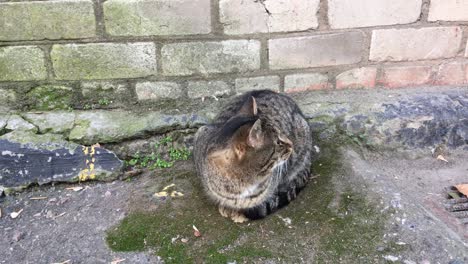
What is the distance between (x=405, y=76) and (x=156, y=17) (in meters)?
2.17

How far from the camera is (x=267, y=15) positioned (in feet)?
11.0

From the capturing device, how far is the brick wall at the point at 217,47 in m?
3.25

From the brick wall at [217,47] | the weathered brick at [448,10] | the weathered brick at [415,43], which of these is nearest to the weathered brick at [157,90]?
the brick wall at [217,47]

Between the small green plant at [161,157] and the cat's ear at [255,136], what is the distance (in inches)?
47.3

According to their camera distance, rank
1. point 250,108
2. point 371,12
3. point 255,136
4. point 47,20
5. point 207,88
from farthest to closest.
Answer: point 207,88
point 371,12
point 47,20
point 250,108
point 255,136

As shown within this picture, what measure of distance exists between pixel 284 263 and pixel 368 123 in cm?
159

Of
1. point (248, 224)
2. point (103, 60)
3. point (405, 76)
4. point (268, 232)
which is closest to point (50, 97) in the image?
point (103, 60)

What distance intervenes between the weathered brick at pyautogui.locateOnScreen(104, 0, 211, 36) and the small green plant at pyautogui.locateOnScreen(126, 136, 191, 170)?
0.88m

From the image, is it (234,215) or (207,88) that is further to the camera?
(207,88)

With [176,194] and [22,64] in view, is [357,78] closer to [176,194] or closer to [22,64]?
[176,194]

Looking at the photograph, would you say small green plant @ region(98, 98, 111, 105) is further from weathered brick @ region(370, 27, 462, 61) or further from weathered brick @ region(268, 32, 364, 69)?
weathered brick @ region(370, 27, 462, 61)

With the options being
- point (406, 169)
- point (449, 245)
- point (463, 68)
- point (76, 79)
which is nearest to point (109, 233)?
point (76, 79)

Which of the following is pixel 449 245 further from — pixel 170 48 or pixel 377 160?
pixel 170 48

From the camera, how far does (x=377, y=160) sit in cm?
347
